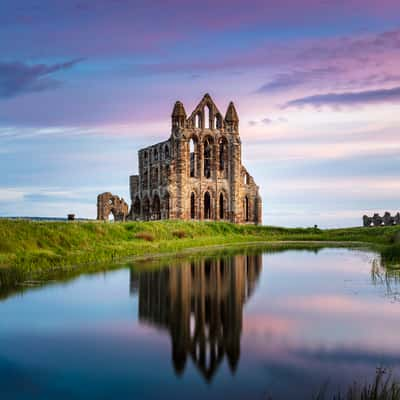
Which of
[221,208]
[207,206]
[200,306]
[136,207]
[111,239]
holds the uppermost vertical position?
[136,207]

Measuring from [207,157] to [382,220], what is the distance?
75.8 ft

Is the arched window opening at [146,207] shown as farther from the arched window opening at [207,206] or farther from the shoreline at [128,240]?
the shoreline at [128,240]

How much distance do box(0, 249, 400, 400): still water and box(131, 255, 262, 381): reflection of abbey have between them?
0.04 metres

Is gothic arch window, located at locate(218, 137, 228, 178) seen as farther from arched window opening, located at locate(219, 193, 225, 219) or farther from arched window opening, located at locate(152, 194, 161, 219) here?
arched window opening, located at locate(152, 194, 161, 219)

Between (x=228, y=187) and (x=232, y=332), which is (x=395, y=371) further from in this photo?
(x=228, y=187)

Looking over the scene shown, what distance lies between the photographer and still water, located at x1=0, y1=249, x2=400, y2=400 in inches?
391

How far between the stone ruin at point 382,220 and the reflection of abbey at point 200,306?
34534 mm

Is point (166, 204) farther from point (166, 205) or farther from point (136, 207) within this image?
point (136, 207)

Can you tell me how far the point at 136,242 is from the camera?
37.2 meters

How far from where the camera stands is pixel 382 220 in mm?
62250

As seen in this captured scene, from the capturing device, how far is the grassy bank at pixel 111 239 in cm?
2497

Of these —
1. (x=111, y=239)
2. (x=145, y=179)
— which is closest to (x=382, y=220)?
(x=145, y=179)

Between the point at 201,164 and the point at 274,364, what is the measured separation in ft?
187

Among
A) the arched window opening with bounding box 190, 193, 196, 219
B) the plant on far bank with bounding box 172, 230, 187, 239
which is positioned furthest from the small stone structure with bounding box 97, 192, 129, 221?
the plant on far bank with bounding box 172, 230, 187, 239
